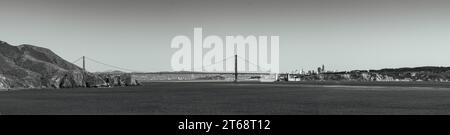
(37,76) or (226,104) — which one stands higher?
(37,76)

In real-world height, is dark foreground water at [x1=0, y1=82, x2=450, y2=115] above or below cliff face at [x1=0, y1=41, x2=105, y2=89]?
below

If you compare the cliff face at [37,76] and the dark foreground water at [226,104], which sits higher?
the cliff face at [37,76]

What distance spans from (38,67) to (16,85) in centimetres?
4143

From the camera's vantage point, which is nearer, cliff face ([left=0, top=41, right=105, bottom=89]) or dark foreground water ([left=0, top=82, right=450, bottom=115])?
dark foreground water ([left=0, top=82, right=450, bottom=115])

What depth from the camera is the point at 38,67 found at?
18188 cm

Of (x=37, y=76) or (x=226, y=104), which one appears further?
(x=37, y=76)

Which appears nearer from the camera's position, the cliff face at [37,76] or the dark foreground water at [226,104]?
the dark foreground water at [226,104]
